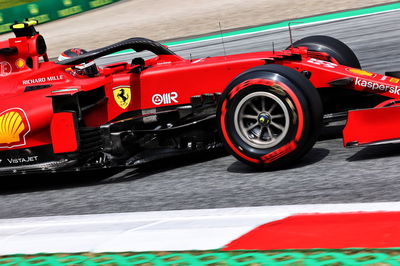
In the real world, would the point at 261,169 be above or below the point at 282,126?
below

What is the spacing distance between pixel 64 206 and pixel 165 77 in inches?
60.0

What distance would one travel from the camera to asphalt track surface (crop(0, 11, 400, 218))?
4.16 metres

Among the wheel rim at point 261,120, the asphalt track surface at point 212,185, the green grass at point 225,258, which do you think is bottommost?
the asphalt track surface at point 212,185

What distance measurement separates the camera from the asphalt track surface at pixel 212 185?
4160 mm

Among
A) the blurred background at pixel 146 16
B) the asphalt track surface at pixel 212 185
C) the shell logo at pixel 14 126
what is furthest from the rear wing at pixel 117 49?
the blurred background at pixel 146 16

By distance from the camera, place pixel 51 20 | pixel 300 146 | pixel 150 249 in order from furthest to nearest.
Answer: pixel 51 20 → pixel 300 146 → pixel 150 249

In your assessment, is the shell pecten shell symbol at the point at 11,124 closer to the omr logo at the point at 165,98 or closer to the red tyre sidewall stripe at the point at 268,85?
the omr logo at the point at 165,98

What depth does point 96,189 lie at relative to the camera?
5285mm

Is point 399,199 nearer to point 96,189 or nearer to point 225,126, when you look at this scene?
point 225,126

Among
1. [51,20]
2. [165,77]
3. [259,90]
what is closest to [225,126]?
[259,90]

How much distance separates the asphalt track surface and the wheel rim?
0.28 m

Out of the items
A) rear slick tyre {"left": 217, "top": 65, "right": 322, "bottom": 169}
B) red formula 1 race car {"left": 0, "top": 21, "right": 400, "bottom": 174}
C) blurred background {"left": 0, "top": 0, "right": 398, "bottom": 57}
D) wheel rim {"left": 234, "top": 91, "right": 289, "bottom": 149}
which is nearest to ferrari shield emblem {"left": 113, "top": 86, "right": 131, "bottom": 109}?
red formula 1 race car {"left": 0, "top": 21, "right": 400, "bottom": 174}

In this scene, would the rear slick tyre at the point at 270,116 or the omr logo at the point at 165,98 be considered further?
the omr logo at the point at 165,98

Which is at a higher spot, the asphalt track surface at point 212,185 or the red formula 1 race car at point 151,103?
the red formula 1 race car at point 151,103
